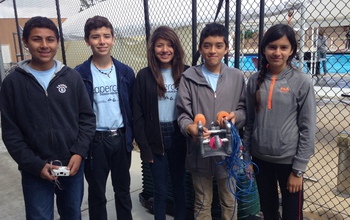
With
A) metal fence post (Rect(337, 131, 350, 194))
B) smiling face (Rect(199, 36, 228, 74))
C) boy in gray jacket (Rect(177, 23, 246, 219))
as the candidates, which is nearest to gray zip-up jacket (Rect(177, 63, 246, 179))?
boy in gray jacket (Rect(177, 23, 246, 219))

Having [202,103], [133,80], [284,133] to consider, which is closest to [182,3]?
[133,80]

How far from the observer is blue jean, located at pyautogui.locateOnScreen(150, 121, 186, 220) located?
Answer: 2.47 metres

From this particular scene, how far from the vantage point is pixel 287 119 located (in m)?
2.01

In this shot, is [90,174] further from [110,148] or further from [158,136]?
[158,136]

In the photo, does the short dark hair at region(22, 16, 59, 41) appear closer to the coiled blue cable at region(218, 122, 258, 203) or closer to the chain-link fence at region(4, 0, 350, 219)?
the chain-link fence at region(4, 0, 350, 219)

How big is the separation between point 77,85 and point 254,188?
182 cm

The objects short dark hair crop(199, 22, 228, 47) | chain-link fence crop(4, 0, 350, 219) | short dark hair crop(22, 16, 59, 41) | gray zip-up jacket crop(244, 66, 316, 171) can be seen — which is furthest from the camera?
chain-link fence crop(4, 0, 350, 219)

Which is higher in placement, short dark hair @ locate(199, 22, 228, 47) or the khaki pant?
short dark hair @ locate(199, 22, 228, 47)

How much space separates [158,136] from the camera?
2.43 meters

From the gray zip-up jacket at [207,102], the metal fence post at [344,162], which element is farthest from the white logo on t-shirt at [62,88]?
the metal fence post at [344,162]

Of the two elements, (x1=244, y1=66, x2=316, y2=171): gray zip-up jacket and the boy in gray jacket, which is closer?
(x1=244, y1=66, x2=316, y2=171): gray zip-up jacket

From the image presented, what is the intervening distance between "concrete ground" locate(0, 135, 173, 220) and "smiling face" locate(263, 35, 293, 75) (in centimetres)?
193

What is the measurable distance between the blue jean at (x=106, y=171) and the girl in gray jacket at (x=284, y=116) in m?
1.07

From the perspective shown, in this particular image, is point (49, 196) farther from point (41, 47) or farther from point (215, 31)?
point (215, 31)
